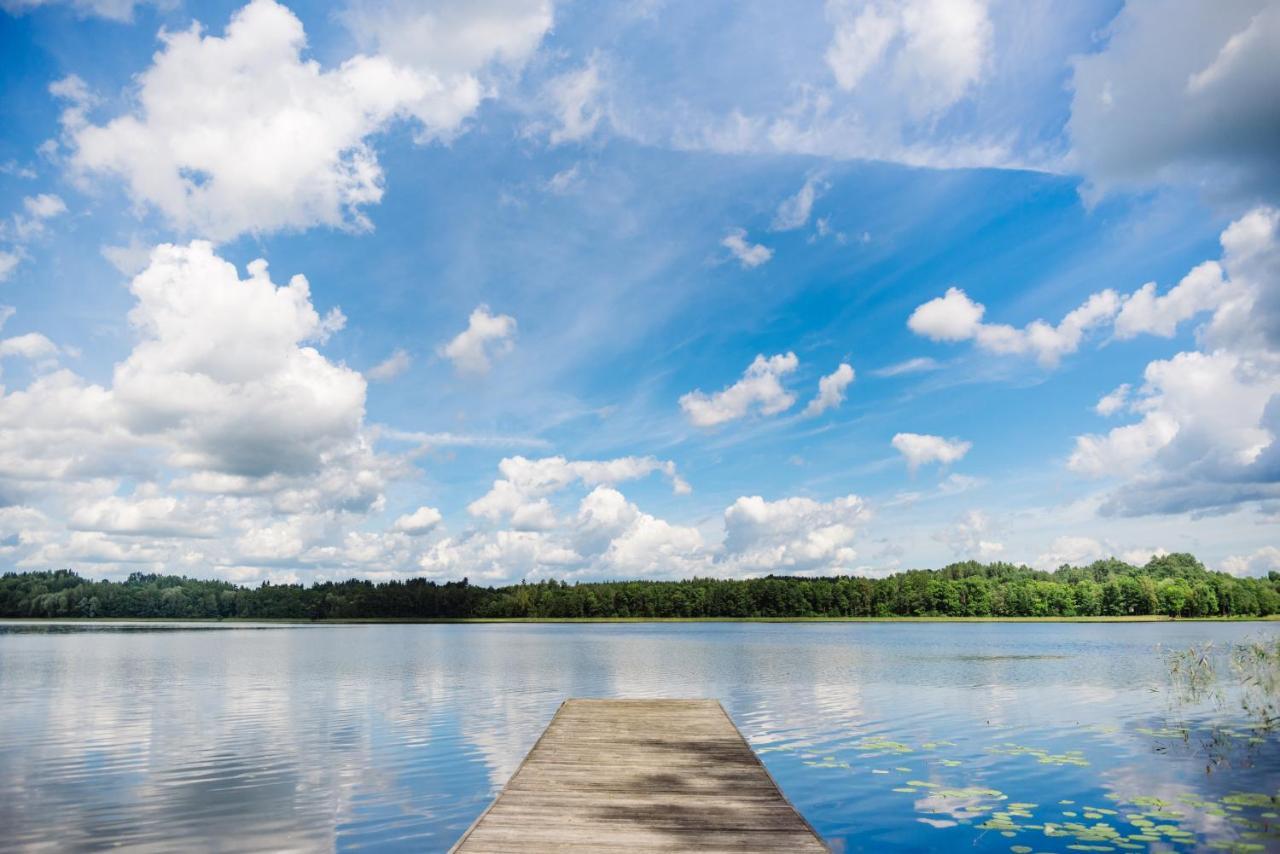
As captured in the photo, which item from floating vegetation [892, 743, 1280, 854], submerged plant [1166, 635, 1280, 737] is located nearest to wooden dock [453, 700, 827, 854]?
floating vegetation [892, 743, 1280, 854]

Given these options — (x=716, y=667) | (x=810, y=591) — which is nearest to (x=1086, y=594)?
(x=810, y=591)

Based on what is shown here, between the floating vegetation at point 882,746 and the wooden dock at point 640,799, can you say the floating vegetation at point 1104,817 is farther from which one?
the wooden dock at point 640,799

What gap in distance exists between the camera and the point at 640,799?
15.0 metres

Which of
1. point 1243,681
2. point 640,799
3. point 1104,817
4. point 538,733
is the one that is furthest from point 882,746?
point 640,799

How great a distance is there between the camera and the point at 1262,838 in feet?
50.9

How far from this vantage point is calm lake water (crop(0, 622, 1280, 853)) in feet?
55.1

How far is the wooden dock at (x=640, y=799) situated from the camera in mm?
12266

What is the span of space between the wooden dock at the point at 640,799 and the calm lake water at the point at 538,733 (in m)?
2.10

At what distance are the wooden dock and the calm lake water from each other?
2.10m

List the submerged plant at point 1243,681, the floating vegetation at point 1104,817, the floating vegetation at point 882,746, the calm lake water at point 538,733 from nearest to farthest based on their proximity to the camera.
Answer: the floating vegetation at point 1104,817
the calm lake water at point 538,733
the floating vegetation at point 882,746
the submerged plant at point 1243,681

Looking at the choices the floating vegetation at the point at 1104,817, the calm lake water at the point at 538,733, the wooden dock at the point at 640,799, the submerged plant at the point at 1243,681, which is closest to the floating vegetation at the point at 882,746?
the calm lake water at the point at 538,733

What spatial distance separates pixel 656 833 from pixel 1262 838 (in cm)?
1245

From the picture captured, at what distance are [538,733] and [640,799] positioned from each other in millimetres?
13942

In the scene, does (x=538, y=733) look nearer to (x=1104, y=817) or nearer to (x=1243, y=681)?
(x=1104, y=817)
